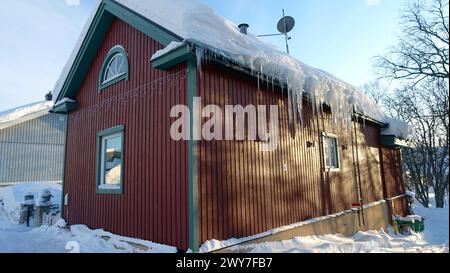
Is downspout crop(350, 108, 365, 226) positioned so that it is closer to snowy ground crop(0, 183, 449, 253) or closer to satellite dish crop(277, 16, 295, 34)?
snowy ground crop(0, 183, 449, 253)

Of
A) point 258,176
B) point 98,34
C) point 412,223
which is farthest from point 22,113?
point 412,223

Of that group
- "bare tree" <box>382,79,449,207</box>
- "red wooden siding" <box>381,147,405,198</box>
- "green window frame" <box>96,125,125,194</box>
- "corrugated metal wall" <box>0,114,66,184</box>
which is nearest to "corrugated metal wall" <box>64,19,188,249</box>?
"green window frame" <box>96,125,125,194</box>

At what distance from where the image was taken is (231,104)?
5.48 meters

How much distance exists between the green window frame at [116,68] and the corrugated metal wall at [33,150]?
14.2 m

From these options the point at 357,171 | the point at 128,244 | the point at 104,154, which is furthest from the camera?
the point at 357,171

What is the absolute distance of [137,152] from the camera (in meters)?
5.78

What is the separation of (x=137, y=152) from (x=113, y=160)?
3.58 ft

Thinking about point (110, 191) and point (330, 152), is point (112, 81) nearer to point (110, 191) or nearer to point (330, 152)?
point (110, 191)

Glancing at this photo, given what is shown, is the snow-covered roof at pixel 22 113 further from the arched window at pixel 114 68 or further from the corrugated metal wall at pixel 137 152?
the arched window at pixel 114 68

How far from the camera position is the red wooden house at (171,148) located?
191 inches

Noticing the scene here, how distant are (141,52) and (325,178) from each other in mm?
5198

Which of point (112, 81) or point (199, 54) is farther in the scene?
point (112, 81)

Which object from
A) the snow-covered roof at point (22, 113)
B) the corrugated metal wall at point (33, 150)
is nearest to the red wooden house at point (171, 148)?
the snow-covered roof at point (22, 113)
